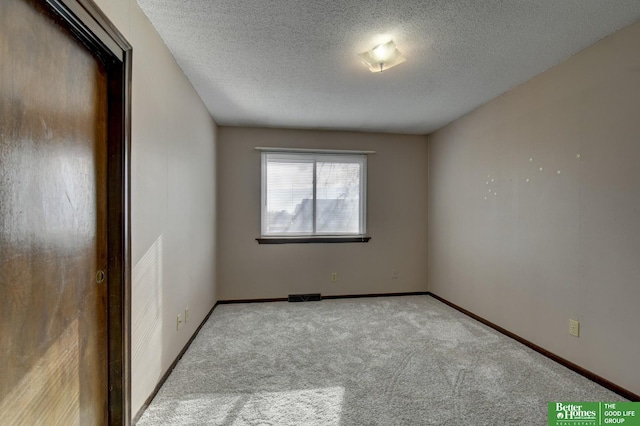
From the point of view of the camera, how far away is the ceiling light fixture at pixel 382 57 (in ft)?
6.70

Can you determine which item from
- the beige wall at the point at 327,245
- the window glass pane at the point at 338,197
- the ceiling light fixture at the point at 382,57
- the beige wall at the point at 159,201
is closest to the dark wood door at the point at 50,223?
the beige wall at the point at 159,201

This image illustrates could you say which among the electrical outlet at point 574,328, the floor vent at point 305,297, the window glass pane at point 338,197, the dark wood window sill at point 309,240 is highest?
the window glass pane at point 338,197

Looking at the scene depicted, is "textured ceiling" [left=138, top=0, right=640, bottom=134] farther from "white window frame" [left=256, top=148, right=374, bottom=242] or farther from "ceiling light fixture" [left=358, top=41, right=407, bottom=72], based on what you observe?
"white window frame" [left=256, top=148, right=374, bottom=242]

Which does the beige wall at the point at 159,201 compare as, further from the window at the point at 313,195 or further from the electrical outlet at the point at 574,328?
the electrical outlet at the point at 574,328

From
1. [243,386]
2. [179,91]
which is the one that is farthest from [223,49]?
[243,386]

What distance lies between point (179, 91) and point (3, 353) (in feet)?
6.69

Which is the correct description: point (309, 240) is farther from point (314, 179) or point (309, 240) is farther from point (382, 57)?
point (382, 57)

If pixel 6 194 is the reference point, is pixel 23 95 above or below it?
above

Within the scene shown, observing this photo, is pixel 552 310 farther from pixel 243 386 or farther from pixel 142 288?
pixel 142 288

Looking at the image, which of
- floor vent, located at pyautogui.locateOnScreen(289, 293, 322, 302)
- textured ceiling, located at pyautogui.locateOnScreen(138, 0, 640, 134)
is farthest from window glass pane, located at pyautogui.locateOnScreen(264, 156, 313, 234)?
textured ceiling, located at pyautogui.locateOnScreen(138, 0, 640, 134)

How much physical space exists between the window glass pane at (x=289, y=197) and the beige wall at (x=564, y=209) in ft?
6.61

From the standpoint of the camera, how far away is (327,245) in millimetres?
4156

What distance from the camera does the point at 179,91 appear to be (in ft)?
7.80

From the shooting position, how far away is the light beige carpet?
1.72 m
